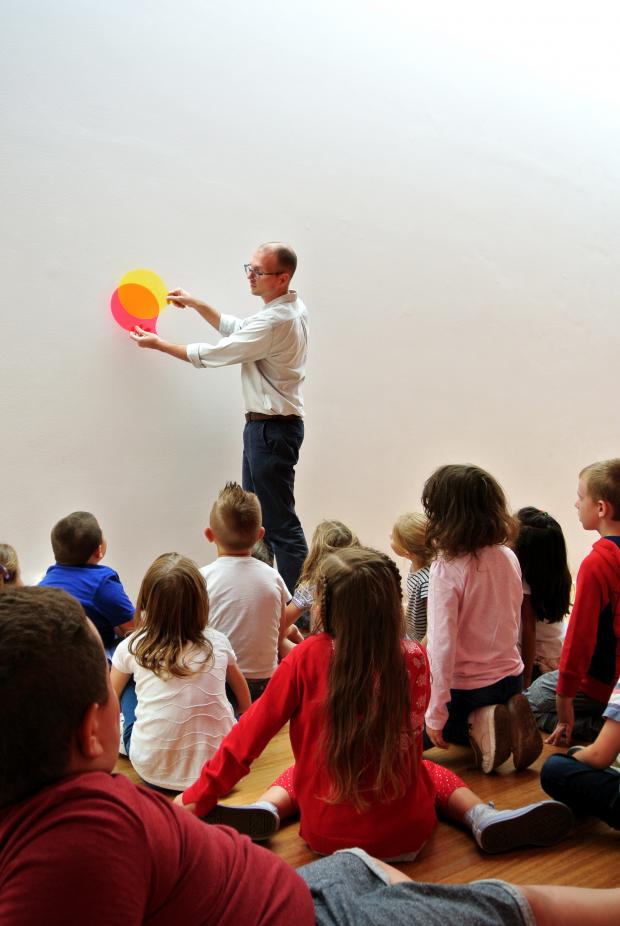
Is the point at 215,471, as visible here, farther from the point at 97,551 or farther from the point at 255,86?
the point at 255,86

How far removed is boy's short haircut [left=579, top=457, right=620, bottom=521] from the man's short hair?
1.68 m

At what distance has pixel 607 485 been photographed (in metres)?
2.32

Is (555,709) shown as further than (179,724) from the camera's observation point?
Yes

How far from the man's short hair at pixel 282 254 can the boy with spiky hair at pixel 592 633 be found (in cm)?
165

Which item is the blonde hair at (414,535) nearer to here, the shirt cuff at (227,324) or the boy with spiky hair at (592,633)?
the boy with spiky hair at (592,633)

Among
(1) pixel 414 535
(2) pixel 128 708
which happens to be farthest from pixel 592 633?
(2) pixel 128 708

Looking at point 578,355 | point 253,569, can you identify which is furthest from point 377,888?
point 578,355

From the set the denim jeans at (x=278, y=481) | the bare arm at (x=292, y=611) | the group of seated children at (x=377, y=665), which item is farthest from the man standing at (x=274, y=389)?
the group of seated children at (x=377, y=665)

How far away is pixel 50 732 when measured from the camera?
2.99ft

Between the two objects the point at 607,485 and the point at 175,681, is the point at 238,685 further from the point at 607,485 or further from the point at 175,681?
the point at 607,485

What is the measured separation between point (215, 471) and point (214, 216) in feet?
3.72

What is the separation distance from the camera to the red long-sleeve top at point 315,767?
1668 mm

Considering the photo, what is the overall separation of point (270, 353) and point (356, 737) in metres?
2.11

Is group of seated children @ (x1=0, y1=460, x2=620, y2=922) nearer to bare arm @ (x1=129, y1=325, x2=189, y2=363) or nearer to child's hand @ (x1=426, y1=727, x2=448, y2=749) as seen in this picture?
child's hand @ (x1=426, y1=727, x2=448, y2=749)
